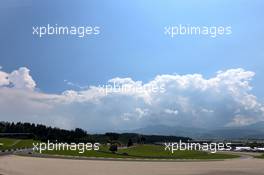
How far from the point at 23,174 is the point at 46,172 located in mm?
3466

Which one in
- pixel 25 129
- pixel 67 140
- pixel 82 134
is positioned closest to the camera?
pixel 67 140

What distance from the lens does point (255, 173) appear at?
57.7m

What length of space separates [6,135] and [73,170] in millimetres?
134892

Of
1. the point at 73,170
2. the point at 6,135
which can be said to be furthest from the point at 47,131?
the point at 73,170

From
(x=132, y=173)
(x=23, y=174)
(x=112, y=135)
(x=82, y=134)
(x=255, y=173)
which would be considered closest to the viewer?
(x=23, y=174)

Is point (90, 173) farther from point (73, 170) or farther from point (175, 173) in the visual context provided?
point (175, 173)

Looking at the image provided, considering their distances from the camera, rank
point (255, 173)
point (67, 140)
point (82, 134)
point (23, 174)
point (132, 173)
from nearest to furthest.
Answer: point (23, 174), point (132, 173), point (255, 173), point (67, 140), point (82, 134)

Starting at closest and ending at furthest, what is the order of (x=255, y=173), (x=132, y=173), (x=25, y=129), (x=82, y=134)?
(x=132, y=173), (x=255, y=173), (x=82, y=134), (x=25, y=129)

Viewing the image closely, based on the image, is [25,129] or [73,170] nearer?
[73,170]

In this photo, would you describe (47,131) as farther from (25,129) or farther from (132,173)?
(132,173)

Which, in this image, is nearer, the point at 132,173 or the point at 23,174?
the point at 23,174

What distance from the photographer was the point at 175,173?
178 feet

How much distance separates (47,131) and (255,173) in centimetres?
12930

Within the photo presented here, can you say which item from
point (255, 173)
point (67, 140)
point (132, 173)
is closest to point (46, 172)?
point (132, 173)
